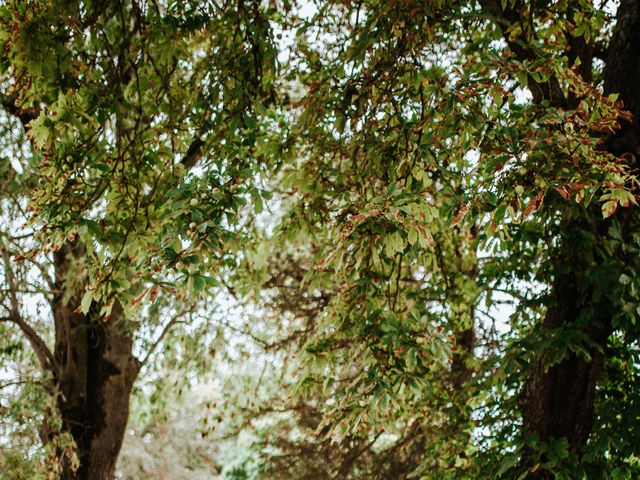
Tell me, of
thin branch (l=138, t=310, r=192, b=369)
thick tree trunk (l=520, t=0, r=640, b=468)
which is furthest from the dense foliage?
thin branch (l=138, t=310, r=192, b=369)

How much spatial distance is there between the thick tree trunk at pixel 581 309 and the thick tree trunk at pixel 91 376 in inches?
176

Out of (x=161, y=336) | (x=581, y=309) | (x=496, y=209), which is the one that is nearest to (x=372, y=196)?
(x=496, y=209)

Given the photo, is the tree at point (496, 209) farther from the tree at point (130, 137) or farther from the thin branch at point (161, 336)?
the thin branch at point (161, 336)

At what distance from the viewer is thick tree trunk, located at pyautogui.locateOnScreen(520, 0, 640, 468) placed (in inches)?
179

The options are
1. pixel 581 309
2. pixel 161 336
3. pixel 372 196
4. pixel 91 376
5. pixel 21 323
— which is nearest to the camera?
pixel 372 196

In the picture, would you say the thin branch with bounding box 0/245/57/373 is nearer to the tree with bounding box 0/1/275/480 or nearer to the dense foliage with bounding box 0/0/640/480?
the dense foliage with bounding box 0/0/640/480

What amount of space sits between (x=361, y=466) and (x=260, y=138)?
5.63 metres

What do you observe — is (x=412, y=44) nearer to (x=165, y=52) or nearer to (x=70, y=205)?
(x=165, y=52)

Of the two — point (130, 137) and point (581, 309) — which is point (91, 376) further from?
point (581, 309)

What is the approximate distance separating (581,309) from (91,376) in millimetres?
5473

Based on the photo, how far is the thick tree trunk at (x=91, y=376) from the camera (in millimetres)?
7426

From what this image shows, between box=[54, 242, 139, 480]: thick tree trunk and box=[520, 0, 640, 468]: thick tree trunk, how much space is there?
446cm

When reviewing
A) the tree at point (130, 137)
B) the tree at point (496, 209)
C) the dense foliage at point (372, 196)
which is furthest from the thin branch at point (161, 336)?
the tree at point (496, 209)

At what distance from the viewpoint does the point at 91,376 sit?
25.3 ft
